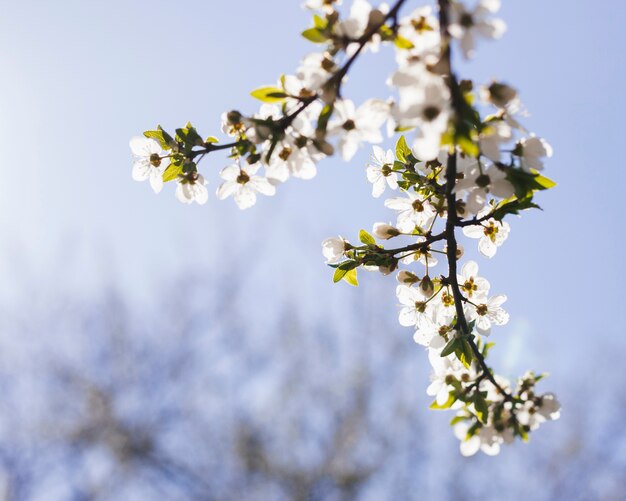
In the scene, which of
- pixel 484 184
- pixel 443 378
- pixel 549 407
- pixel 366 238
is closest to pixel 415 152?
pixel 484 184

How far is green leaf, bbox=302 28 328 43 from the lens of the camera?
3.04 ft

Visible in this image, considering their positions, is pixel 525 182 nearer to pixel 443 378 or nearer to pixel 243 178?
pixel 243 178

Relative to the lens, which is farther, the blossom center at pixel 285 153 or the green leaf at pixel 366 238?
the green leaf at pixel 366 238

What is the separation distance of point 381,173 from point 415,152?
30cm

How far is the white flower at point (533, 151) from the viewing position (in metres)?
0.97

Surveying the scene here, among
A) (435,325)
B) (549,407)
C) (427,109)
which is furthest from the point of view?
(549,407)

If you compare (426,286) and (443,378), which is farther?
(443,378)

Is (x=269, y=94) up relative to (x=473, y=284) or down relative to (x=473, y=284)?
down

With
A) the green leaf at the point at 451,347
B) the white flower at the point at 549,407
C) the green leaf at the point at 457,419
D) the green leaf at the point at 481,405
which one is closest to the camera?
the green leaf at the point at 451,347

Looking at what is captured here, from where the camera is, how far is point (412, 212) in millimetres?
1300

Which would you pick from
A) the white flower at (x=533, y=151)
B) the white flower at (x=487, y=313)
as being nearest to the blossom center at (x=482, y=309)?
the white flower at (x=487, y=313)

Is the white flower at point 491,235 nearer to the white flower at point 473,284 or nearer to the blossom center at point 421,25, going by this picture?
the white flower at point 473,284

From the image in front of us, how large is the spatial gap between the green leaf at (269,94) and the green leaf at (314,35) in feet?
0.34

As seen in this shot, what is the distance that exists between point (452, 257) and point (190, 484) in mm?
9762
